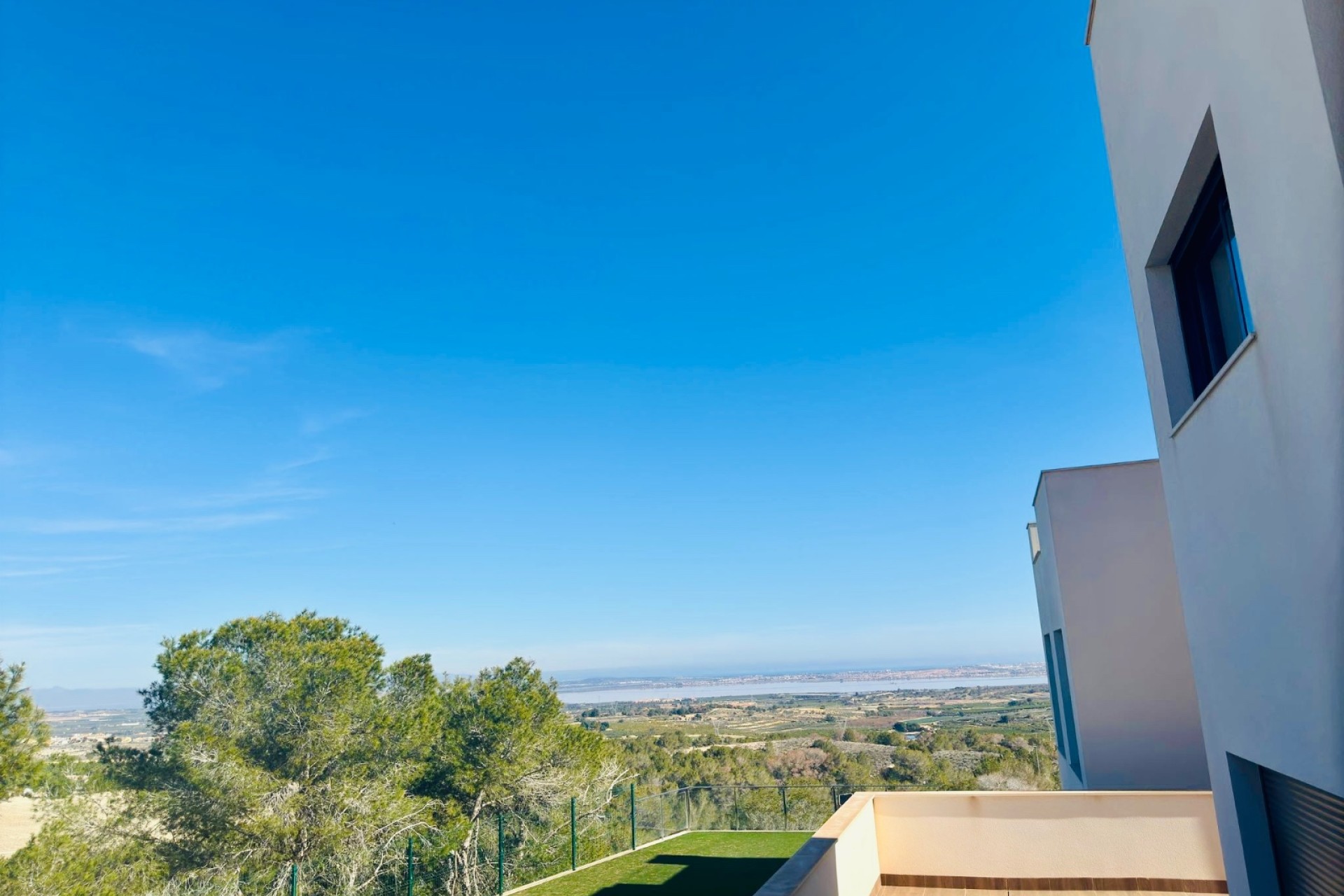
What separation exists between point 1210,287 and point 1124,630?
5.88 meters

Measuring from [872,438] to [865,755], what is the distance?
15.1 meters

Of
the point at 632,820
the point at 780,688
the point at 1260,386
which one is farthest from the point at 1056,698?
the point at 780,688

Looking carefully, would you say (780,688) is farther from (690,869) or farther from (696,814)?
(690,869)

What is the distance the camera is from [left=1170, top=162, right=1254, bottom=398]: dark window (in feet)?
10.3

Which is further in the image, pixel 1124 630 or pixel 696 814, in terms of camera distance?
pixel 696 814

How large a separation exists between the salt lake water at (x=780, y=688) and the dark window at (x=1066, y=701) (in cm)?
7432

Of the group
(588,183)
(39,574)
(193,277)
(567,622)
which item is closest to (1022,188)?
(588,183)

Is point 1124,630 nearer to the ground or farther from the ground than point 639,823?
farther from the ground

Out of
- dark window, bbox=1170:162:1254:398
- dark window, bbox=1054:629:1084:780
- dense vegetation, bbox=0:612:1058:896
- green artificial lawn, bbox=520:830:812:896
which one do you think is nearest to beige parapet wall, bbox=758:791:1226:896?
dark window, bbox=1054:629:1084:780

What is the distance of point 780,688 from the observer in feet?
445

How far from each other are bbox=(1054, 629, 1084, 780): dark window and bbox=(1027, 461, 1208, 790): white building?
1.15m

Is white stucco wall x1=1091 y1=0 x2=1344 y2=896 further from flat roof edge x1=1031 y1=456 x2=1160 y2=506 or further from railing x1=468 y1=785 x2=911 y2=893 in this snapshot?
railing x1=468 y1=785 x2=911 y2=893

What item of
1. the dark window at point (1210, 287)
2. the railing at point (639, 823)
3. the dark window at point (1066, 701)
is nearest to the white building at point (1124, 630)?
the dark window at point (1066, 701)

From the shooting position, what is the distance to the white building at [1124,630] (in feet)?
26.1
